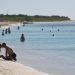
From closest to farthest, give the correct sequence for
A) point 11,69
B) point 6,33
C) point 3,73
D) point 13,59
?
1. point 3,73
2. point 11,69
3. point 13,59
4. point 6,33

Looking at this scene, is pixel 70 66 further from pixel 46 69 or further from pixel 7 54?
pixel 7 54

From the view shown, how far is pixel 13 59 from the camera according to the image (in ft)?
93.5

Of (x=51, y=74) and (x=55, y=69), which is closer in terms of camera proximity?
(x=51, y=74)

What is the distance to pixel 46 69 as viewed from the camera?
1065 inches

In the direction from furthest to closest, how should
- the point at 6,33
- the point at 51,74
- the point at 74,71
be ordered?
the point at 6,33 → the point at 74,71 → the point at 51,74

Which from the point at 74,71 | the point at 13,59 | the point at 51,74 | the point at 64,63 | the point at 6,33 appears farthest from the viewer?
the point at 6,33

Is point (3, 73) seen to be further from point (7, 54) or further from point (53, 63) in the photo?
point (53, 63)

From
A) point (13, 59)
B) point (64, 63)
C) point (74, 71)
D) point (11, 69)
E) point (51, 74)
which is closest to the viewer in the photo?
point (11, 69)

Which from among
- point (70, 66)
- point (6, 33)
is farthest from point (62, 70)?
point (6, 33)

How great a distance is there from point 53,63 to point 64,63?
2.80ft

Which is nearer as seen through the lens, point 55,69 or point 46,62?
point 55,69

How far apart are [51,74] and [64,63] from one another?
23.0 feet

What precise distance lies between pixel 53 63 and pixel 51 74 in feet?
22.9

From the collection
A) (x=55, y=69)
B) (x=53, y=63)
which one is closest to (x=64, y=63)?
(x=53, y=63)
